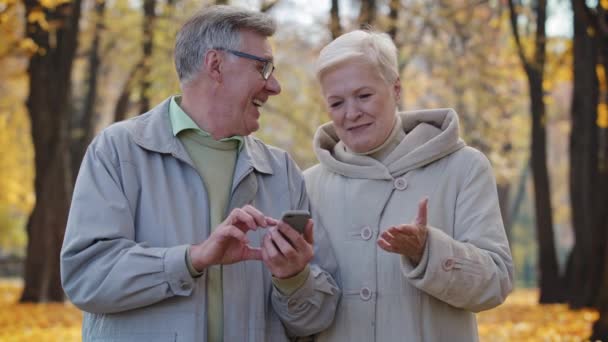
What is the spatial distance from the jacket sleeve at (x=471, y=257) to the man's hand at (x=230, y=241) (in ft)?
2.15

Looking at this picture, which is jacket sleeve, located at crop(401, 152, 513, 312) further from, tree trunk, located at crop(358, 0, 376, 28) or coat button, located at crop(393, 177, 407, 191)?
tree trunk, located at crop(358, 0, 376, 28)

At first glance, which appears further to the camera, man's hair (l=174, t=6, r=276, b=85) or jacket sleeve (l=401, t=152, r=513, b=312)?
man's hair (l=174, t=6, r=276, b=85)

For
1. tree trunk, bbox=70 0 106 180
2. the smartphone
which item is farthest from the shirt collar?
tree trunk, bbox=70 0 106 180

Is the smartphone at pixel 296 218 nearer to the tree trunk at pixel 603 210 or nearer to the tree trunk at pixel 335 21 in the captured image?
the tree trunk at pixel 603 210

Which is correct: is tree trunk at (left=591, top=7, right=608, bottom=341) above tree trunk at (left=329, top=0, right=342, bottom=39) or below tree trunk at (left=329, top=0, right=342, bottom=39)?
below

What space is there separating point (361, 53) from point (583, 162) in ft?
37.3

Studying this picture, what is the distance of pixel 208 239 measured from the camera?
11.5 feet

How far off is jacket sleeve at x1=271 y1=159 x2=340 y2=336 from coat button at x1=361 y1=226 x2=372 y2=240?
15 cm

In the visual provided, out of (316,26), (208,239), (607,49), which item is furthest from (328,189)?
(316,26)

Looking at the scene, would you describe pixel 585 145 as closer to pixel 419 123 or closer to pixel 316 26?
pixel 316 26

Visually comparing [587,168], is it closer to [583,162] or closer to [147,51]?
[583,162]

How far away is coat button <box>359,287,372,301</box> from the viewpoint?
399 cm

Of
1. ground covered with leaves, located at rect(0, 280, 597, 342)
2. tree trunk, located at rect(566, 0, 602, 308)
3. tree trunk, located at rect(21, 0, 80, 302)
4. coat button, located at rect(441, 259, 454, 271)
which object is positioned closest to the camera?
coat button, located at rect(441, 259, 454, 271)

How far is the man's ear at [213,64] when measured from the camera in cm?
393
